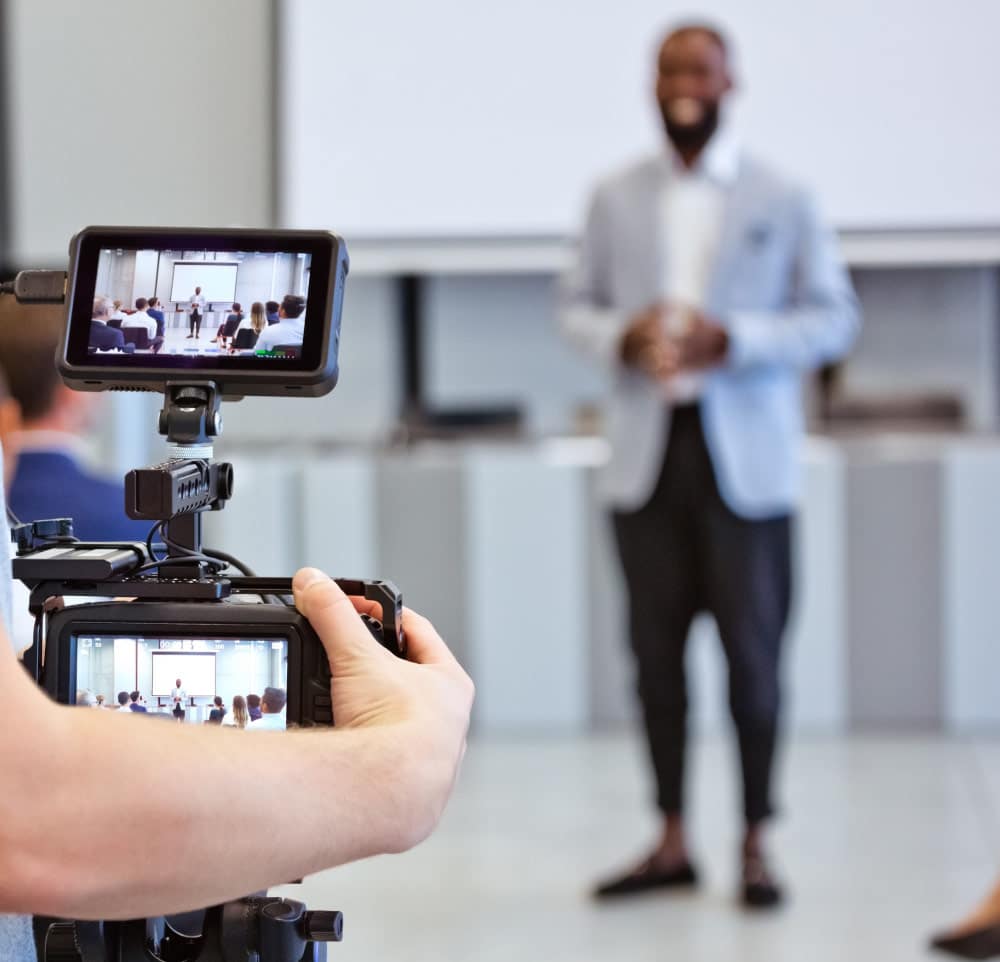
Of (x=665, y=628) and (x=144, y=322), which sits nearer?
(x=144, y=322)

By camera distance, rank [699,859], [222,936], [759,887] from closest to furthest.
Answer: [222,936]
[759,887]
[699,859]

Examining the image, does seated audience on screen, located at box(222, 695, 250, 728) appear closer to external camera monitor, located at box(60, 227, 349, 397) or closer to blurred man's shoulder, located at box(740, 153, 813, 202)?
external camera monitor, located at box(60, 227, 349, 397)

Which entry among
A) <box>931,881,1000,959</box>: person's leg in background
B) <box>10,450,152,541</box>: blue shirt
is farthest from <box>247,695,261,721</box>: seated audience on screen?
<box>931,881,1000,959</box>: person's leg in background

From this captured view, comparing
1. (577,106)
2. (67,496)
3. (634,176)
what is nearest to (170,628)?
(67,496)

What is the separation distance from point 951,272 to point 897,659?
125 cm

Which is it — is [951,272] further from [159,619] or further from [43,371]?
[159,619]

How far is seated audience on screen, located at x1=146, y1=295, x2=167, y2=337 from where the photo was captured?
0.98m

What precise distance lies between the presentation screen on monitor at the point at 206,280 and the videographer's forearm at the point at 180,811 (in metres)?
0.35

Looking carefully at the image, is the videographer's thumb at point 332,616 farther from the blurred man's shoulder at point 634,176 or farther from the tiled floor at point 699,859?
the blurred man's shoulder at point 634,176

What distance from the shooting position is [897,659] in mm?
3785

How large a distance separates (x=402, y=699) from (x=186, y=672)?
15 cm

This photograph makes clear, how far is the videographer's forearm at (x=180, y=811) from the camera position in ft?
2.19

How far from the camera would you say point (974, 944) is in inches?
93.4

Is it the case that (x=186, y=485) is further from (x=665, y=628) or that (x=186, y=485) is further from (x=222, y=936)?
(x=665, y=628)
